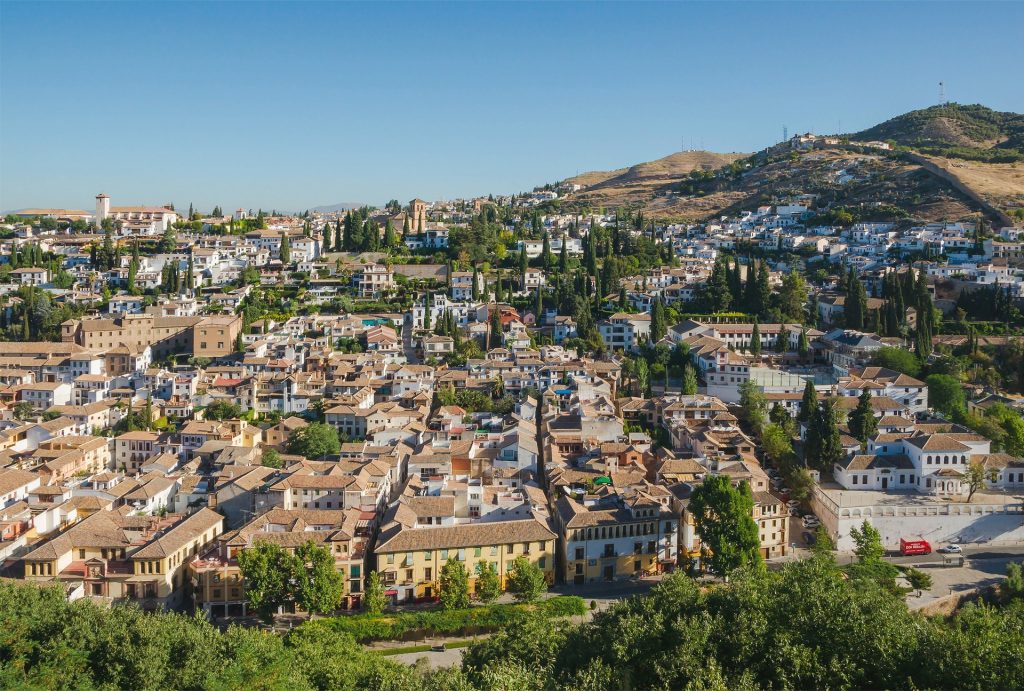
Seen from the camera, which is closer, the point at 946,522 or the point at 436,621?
the point at 436,621

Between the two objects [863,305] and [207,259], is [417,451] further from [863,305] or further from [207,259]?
[207,259]

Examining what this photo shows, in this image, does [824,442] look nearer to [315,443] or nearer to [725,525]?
[725,525]

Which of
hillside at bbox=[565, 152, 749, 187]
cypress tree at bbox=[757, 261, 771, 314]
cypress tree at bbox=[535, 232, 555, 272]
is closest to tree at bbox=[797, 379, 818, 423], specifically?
cypress tree at bbox=[757, 261, 771, 314]

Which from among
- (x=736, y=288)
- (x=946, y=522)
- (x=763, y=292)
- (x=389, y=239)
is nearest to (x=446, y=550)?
(x=946, y=522)

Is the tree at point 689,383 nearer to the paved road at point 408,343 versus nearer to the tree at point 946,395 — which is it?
the tree at point 946,395

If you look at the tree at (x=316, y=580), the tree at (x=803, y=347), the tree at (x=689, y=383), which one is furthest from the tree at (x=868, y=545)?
the tree at (x=803, y=347)

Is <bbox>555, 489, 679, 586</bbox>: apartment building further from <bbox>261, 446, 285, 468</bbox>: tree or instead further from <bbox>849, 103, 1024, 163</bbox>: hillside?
<bbox>849, 103, 1024, 163</bbox>: hillside

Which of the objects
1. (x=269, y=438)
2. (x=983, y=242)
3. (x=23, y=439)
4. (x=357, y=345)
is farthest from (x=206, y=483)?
(x=983, y=242)
